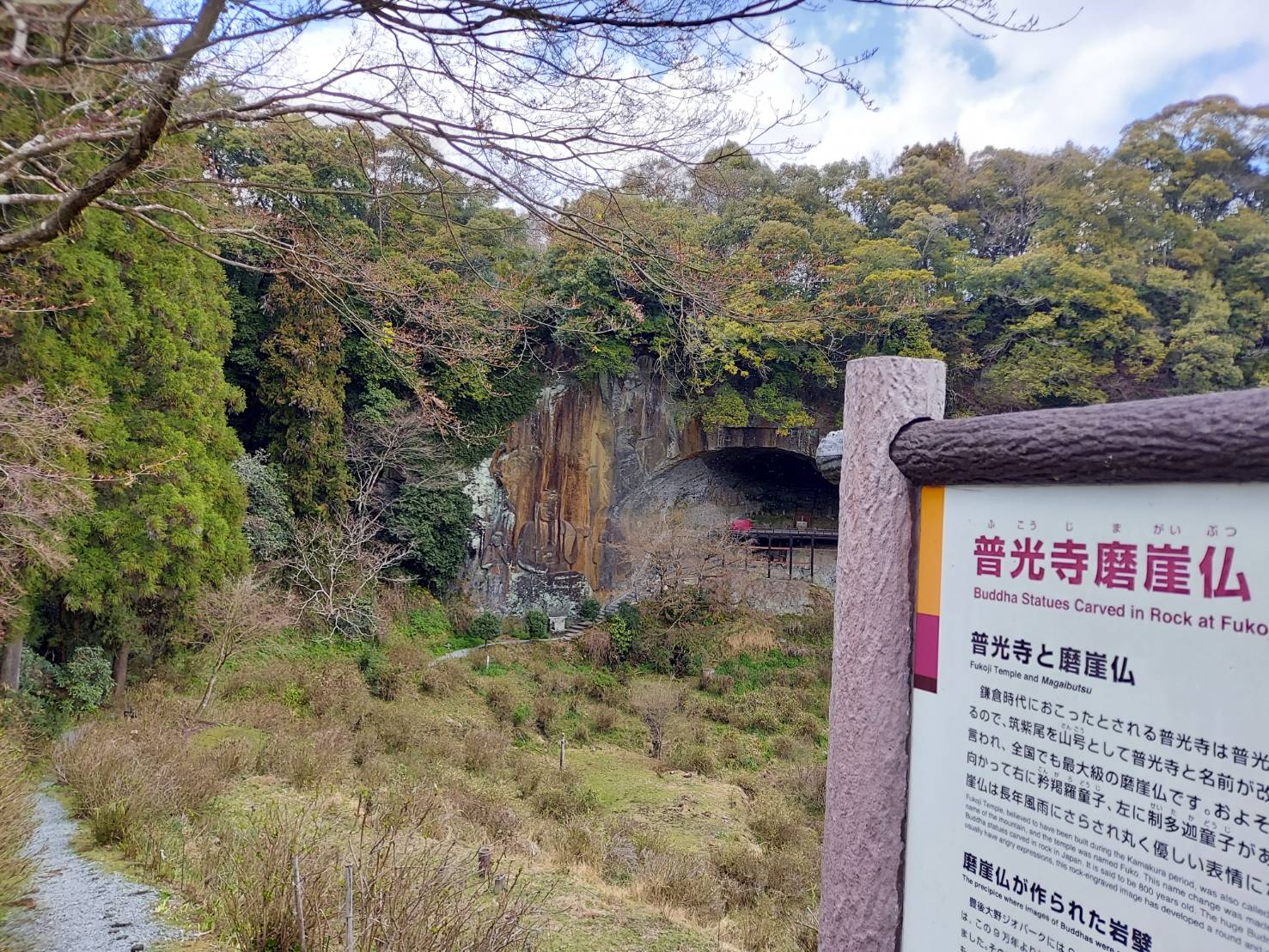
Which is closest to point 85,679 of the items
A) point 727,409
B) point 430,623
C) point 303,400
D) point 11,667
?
point 11,667

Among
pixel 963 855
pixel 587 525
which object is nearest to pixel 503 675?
pixel 587 525

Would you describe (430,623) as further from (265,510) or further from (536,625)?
(265,510)

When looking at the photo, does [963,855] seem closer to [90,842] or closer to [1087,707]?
[1087,707]

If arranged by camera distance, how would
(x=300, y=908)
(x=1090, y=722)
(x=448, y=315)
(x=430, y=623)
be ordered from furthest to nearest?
(x=430, y=623), (x=448, y=315), (x=300, y=908), (x=1090, y=722)

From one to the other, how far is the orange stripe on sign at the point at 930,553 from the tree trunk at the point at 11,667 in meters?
8.21

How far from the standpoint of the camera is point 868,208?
15977 millimetres

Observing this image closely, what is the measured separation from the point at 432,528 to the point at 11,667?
Answer: 6588 millimetres

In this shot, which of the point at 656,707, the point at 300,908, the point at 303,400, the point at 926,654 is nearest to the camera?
the point at 926,654

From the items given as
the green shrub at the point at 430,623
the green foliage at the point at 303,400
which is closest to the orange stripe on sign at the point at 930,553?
the green foliage at the point at 303,400

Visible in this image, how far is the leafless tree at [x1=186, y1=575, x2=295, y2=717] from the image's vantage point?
25.2 ft

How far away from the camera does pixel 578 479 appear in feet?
47.7

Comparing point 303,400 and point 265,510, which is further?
point 303,400

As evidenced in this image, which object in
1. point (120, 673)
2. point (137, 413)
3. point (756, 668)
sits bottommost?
point (756, 668)

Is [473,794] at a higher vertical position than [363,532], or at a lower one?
lower
